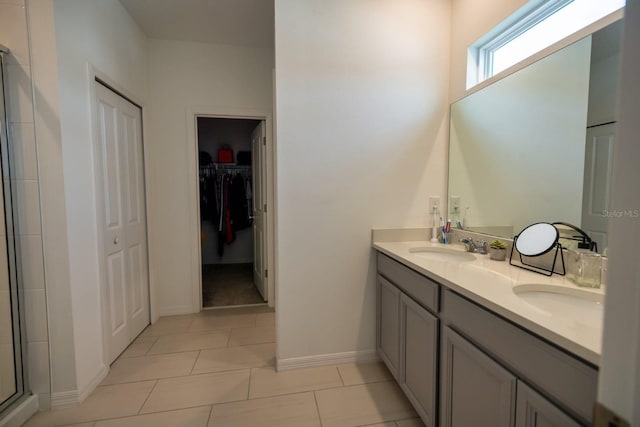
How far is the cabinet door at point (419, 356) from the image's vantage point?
4.60 ft

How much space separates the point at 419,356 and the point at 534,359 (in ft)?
2.37

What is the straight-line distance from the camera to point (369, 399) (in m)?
1.77

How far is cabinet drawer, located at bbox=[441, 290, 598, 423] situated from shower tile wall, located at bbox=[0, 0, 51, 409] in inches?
87.6

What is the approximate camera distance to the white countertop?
766 millimetres

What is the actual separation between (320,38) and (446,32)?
3.09 ft

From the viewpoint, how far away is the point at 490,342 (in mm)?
1057

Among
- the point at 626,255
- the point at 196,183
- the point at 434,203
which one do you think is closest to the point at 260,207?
the point at 196,183

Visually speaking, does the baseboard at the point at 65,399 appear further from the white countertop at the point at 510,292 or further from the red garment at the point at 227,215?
the red garment at the point at 227,215

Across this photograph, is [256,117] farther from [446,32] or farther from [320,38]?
[446,32]

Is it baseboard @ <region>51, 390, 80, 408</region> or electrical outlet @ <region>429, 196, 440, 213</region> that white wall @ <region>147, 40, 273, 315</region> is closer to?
baseboard @ <region>51, 390, 80, 408</region>

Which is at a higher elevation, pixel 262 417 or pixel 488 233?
pixel 488 233

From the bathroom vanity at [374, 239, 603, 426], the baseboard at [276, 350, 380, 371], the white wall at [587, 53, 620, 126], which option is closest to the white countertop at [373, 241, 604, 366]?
the bathroom vanity at [374, 239, 603, 426]

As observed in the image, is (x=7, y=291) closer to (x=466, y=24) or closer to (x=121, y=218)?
(x=121, y=218)

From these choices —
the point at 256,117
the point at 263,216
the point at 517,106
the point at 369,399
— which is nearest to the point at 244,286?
the point at 263,216
